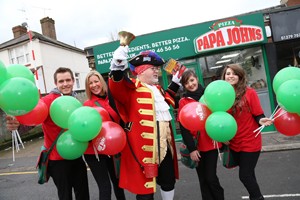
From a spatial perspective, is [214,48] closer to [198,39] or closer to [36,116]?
[198,39]

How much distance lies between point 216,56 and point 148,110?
20.8 ft

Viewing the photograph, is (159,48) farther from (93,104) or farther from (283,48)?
(93,104)

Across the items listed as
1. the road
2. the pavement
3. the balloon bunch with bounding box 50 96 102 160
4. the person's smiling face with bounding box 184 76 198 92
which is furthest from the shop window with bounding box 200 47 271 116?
the balloon bunch with bounding box 50 96 102 160

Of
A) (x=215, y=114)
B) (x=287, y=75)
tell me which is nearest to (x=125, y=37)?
(x=215, y=114)

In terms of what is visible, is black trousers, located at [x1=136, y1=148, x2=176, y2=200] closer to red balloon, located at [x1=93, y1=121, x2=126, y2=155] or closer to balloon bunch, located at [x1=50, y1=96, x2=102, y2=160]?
red balloon, located at [x1=93, y1=121, x2=126, y2=155]

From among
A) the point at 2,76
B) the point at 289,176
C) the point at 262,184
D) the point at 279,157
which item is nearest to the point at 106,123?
the point at 2,76

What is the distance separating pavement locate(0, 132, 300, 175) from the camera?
6479mm

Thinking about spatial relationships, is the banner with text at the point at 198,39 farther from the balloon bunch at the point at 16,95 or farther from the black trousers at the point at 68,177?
the balloon bunch at the point at 16,95

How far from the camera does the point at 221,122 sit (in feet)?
8.44

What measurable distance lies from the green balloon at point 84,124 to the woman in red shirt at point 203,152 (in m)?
1.00

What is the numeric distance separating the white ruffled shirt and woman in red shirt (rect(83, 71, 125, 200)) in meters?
0.43

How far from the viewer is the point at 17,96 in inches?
92.4

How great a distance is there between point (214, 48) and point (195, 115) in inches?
227

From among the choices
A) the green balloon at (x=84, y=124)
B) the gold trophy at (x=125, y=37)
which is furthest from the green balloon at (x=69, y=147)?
the gold trophy at (x=125, y=37)
